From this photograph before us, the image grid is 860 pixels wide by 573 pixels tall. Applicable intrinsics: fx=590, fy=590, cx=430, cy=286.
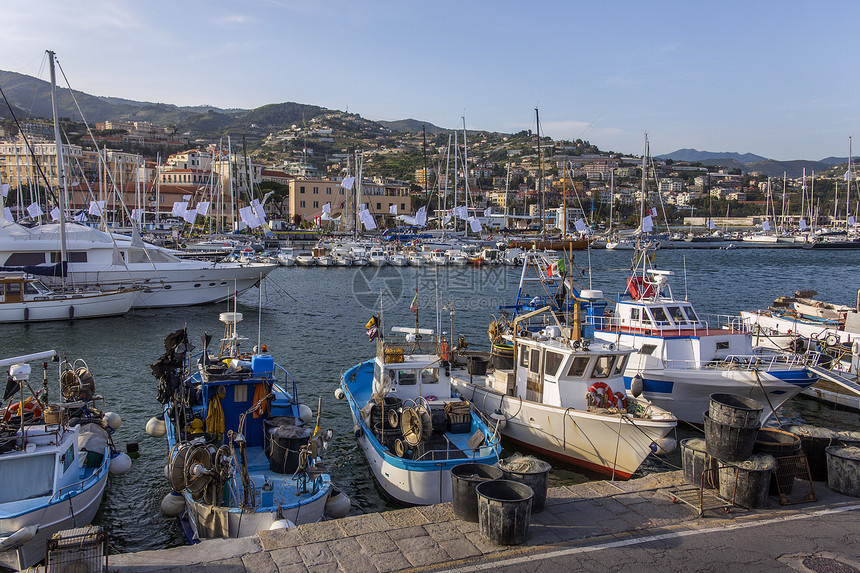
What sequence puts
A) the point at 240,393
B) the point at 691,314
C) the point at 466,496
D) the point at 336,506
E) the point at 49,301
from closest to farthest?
the point at 466,496 < the point at 336,506 < the point at 240,393 < the point at 691,314 < the point at 49,301

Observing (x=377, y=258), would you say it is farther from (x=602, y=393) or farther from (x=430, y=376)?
(x=602, y=393)

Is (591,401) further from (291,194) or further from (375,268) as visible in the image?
(291,194)

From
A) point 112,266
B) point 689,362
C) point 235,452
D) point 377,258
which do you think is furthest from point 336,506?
point 377,258

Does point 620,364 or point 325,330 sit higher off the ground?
point 620,364

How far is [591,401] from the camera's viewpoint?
1370 centimetres

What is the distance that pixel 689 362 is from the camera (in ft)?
56.9

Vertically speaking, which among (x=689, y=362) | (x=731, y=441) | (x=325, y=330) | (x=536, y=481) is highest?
(x=731, y=441)

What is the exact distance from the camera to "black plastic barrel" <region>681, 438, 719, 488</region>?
8.42m

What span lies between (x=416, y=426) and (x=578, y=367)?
14.0 ft

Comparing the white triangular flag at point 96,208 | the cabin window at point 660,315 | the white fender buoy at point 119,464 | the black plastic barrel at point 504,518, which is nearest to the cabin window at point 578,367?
the cabin window at point 660,315

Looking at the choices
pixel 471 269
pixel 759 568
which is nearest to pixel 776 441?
pixel 759 568

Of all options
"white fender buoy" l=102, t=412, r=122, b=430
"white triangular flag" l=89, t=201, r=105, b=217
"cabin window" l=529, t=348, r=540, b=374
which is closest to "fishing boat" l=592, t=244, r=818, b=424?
"cabin window" l=529, t=348, r=540, b=374

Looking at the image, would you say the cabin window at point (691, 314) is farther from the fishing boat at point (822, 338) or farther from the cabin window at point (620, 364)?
the cabin window at point (620, 364)

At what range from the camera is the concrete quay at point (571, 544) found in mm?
6598
